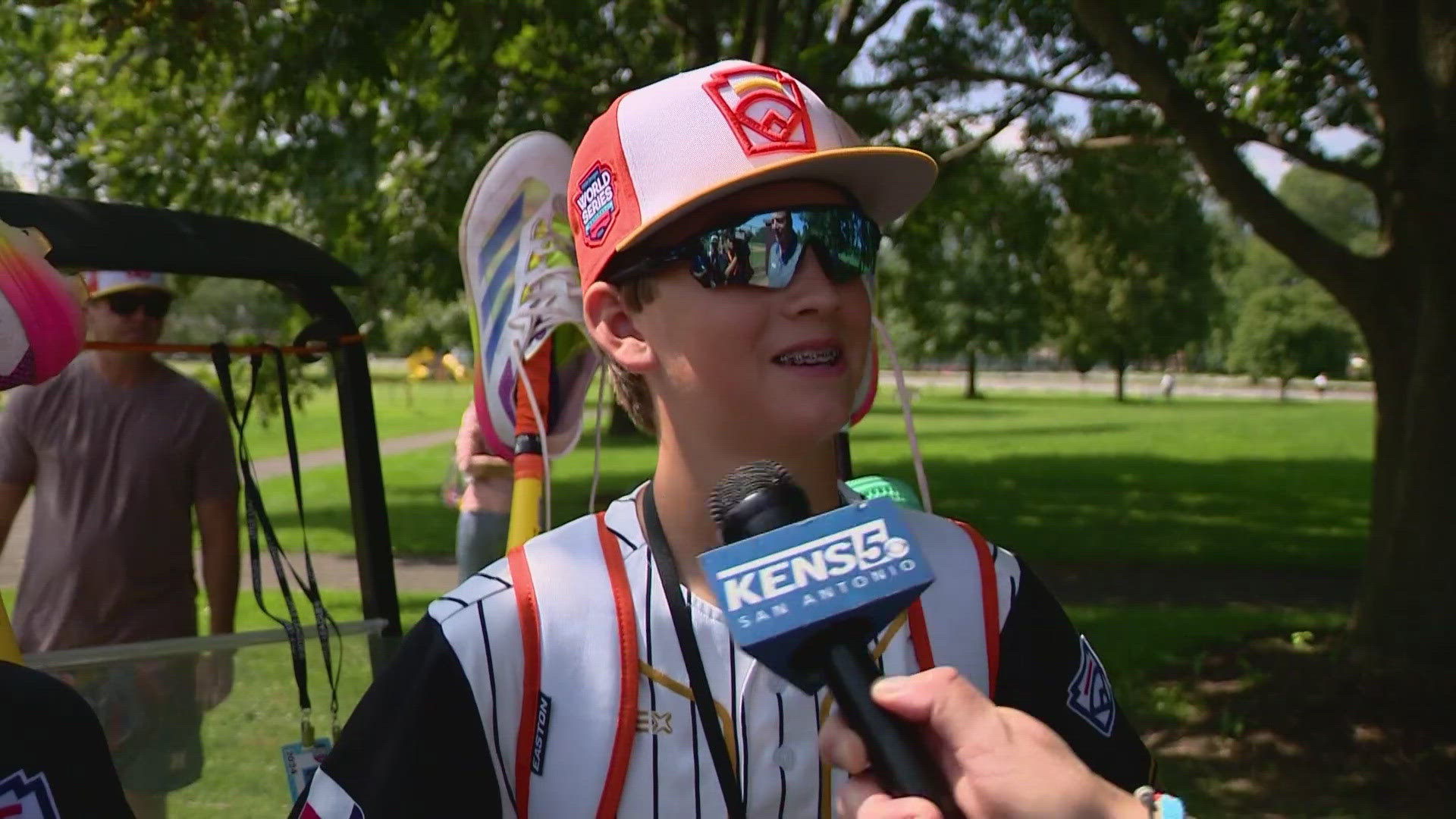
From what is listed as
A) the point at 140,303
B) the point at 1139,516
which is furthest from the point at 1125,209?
Result: the point at 140,303

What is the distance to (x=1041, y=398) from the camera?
5122 cm

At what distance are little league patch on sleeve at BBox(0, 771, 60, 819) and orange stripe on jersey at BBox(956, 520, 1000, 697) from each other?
39.9 inches

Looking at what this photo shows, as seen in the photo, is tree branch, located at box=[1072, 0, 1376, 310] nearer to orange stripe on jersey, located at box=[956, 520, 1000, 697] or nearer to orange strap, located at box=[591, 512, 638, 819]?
orange stripe on jersey, located at box=[956, 520, 1000, 697]

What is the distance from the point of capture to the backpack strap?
1409mm

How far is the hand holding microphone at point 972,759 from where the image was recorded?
1018 millimetres

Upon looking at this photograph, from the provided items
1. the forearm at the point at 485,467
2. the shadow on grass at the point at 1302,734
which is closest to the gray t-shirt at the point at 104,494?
the forearm at the point at 485,467

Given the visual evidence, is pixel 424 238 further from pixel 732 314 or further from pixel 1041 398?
pixel 1041 398

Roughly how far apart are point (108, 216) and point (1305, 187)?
96711mm

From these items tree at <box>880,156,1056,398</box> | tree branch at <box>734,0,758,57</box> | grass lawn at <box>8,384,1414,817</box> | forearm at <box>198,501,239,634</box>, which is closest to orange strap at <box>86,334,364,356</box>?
grass lawn at <box>8,384,1414,817</box>

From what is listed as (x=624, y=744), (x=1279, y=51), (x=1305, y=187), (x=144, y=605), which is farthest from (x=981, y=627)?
(x=1305, y=187)

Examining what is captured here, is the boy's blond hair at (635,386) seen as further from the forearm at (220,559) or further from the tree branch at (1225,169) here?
the tree branch at (1225,169)

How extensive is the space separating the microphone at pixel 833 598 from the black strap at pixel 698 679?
0.96ft

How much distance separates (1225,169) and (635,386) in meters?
5.29

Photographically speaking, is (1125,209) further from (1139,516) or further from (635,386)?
(635,386)
